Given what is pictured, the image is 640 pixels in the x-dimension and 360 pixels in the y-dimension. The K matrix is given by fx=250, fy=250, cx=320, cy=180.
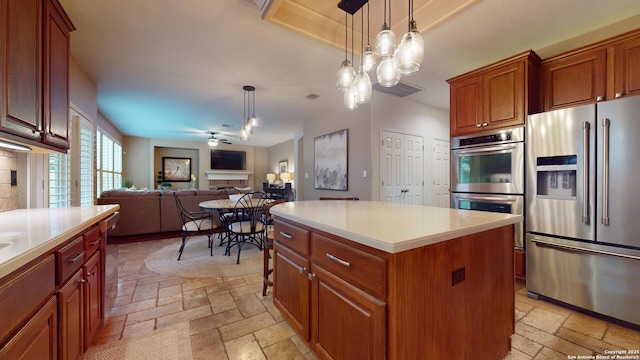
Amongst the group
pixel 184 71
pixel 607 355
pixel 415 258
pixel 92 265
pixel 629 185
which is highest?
pixel 184 71

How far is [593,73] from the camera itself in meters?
2.30

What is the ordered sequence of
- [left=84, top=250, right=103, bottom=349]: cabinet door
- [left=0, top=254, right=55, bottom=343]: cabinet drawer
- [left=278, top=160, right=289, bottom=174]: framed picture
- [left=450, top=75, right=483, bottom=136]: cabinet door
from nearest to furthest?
[left=0, top=254, right=55, bottom=343]: cabinet drawer
[left=84, top=250, right=103, bottom=349]: cabinet door
[left=450, top=75, right=483, bottom=136]: cabinet door
[left=278, top=160, right=289, bottom=174]: framed picture

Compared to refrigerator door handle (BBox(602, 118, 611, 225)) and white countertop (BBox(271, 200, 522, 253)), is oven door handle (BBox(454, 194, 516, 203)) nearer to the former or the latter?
refrigerator door handle (BBox(602, 118, 611, 225))

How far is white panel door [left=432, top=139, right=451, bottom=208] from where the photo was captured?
5.26 m

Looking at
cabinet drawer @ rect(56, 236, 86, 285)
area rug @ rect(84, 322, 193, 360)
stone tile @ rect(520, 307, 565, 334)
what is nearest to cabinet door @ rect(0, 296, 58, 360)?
cabinet drawer @ rect(56, 236, 86, 285)

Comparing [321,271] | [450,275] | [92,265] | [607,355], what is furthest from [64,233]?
[607,355]

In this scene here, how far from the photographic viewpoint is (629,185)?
6.23ft

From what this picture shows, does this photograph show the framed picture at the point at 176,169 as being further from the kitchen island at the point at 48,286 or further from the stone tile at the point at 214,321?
the stone tile at the point at 214,321

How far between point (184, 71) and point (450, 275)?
3.89 meters

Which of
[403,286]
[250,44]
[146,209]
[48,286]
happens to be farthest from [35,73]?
[146,209]

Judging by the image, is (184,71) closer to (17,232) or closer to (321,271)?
(17,232)

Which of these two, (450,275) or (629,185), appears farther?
(629,185)

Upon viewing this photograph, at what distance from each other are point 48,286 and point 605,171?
3570mm

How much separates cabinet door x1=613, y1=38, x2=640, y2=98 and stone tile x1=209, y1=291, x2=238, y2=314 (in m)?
3.81
